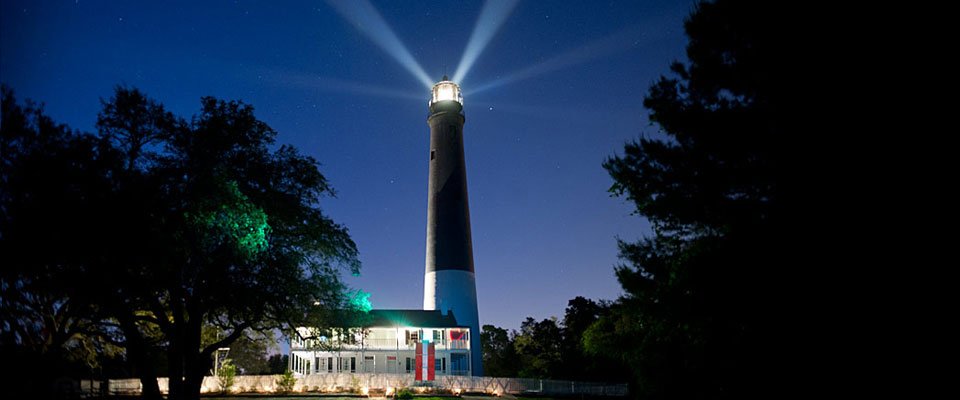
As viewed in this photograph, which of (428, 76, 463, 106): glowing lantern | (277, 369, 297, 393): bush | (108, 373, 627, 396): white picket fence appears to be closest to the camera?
(277, 369, 297, 393): bush

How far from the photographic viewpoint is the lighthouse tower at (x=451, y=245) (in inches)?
1941

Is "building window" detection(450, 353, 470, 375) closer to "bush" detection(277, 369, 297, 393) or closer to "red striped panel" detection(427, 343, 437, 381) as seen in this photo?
"red striped panel" detection(427, 343, 437, 381)

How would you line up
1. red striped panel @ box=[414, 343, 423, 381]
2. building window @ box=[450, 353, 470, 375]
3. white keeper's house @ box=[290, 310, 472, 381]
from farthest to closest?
building window @ box=[450, 353, 470, 375]
white keeper's house @ box=[290, 310, 472, 381]
red striped panel @ box=[414, 343, 423, 381]

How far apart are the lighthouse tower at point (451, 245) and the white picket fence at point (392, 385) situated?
10698mm

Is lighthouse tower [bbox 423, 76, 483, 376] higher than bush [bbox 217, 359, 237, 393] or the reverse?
higher

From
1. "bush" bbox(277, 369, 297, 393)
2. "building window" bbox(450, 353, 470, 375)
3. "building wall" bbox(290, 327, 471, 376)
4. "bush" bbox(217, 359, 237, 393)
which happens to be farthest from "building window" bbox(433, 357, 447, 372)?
"bush" bbox(217, 359, 237, 393)

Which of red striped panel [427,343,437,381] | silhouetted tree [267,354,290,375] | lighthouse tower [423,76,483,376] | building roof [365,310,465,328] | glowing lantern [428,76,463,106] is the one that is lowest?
silhouetted tree [267,354,290,375]

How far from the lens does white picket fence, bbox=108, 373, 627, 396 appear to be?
123 ft

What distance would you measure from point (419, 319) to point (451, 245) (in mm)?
6727

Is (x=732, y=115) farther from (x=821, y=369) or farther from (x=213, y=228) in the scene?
(x=213, y=228)

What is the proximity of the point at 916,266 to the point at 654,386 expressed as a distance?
26.5ft

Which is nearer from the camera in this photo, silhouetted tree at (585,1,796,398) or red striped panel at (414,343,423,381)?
silhouetted tree at (585,1,796,398)

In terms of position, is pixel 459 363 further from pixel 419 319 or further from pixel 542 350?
pixel 542 350

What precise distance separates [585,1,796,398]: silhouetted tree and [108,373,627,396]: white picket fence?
67.5 ft
